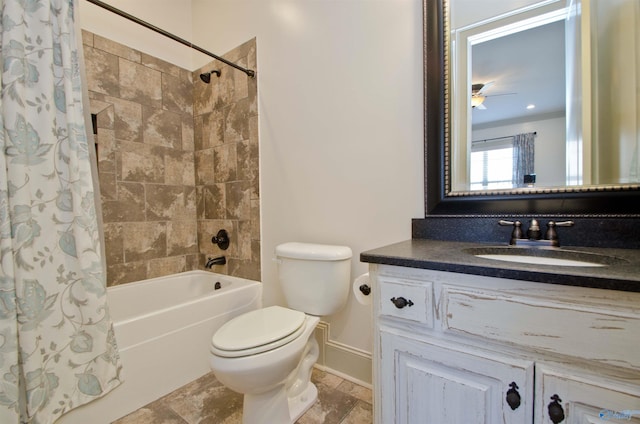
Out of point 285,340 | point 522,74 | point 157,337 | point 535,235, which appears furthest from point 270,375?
point 522,74

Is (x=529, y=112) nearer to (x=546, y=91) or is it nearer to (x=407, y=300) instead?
(x=546, y=91)

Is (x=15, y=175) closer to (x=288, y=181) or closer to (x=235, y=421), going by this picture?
(x=288, y=181)

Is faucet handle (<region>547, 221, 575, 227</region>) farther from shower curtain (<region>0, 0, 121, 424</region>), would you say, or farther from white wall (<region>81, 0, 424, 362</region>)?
shower curtain (<region>0, 0, 121, 424</region>)

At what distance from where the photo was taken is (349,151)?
5.04ft

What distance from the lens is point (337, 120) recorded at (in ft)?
5.16

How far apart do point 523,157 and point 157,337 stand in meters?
1.89

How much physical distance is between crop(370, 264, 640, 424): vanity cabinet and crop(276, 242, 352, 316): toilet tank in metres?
0.50

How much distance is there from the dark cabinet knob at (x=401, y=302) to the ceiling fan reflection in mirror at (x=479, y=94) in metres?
0.91

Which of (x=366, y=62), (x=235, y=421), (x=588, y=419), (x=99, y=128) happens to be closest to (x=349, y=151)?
(x=366, y=62)

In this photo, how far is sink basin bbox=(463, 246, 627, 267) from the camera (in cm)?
88

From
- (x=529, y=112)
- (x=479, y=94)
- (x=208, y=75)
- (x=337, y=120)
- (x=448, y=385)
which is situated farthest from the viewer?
(x=208, y=75)

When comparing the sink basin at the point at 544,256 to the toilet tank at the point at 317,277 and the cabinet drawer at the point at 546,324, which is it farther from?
the toilet tank at the point at 317,277

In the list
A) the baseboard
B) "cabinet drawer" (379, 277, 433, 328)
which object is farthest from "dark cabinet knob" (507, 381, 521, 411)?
the baseboard

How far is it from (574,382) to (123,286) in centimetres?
231
